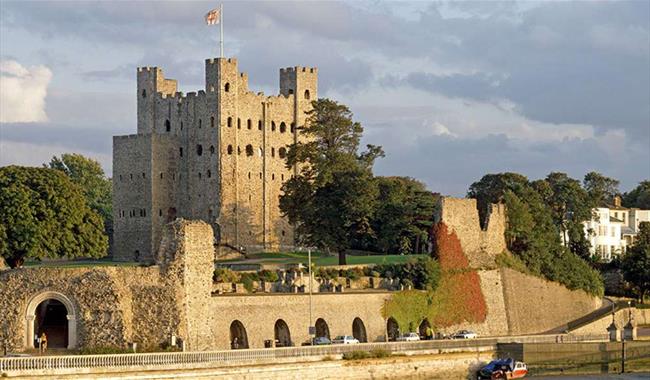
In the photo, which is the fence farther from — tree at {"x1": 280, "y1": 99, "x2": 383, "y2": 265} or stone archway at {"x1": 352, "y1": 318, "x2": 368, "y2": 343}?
tree at {"x1": 280, "y1": 99, "x2": 383, "y2": 265}

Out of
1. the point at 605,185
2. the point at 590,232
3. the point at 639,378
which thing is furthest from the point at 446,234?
the point at 605,185

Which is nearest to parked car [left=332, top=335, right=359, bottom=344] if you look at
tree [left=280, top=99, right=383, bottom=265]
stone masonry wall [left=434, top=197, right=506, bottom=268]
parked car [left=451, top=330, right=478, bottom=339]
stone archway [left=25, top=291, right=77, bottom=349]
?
parked car [left=451, top=330, right=478, bottom=339]

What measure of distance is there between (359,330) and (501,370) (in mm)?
9566

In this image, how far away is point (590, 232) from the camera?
115688mm

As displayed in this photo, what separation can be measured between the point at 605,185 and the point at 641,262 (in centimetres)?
4058

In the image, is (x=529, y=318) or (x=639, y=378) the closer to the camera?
(x=639, y=378)

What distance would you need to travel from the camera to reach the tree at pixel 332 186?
84.1 meters

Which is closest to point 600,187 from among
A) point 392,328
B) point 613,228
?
point 613,228

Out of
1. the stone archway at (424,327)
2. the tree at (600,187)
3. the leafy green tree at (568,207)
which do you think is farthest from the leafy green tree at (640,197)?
the stone archway at (424,327)

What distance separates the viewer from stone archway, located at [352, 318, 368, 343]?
6938cm

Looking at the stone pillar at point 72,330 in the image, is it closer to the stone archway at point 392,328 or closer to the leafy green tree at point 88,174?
the stone archway at point 392,328

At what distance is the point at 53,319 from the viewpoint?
2376 inches

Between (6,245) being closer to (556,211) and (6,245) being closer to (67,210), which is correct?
(67,210)

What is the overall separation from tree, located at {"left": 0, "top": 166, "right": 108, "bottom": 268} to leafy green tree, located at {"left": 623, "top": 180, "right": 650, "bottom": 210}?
3027 inches
